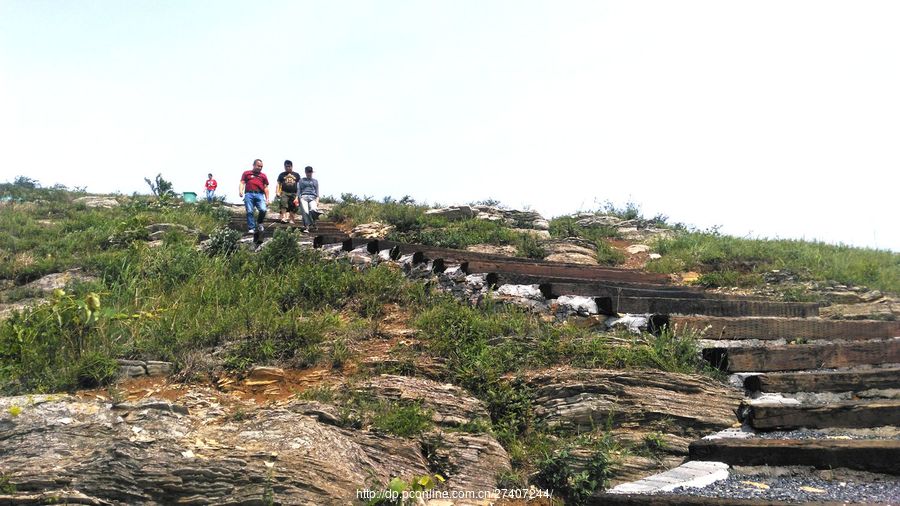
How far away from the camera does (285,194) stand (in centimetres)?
1438

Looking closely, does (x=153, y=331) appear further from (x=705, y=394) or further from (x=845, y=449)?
(x=845, y=449)

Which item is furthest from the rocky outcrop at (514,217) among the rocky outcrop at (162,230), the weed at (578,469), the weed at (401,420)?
the weed at (578,469)

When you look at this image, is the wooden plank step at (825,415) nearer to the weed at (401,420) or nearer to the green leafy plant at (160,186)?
the weed at (401,420)

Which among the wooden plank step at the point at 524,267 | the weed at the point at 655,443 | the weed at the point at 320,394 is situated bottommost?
the weed at the point at 655,443

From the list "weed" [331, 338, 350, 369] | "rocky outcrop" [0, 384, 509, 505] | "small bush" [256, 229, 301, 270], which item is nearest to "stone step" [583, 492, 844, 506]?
"rocky outcrop" [0, 384, 509, 505]

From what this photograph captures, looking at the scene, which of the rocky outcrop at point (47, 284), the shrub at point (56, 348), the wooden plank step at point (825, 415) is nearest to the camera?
the wooden plank step at point (825, 415)

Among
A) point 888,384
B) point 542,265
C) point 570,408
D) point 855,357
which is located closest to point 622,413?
point 570,408

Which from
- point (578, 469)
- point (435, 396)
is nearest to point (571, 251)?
point (435, 396)

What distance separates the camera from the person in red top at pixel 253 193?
13.0 metres

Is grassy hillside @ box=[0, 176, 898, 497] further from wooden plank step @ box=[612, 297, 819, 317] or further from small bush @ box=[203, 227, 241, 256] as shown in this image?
wooden plank step @ box=[612, 297, 819, 317]

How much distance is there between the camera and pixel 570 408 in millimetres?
5043

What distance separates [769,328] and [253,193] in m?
9.58

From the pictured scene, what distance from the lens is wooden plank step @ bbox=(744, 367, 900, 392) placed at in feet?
17.0

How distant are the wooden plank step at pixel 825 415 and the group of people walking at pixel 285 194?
365 inches
